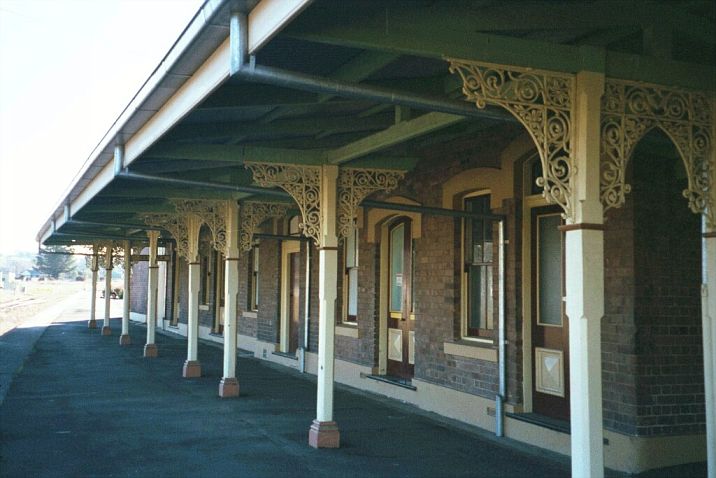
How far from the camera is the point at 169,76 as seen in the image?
258 inches

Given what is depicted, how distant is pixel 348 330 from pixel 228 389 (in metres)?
2.33

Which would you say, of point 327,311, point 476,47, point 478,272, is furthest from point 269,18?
point 478,272

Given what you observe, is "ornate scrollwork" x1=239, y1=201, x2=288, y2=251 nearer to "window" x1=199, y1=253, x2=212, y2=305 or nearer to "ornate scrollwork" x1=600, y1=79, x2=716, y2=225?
"ornate scrollwork" x1=600, y1=79, x2=716, y2=225

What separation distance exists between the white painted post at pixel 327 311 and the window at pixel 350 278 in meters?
4.83

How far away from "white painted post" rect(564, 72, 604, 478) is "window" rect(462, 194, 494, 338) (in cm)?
444

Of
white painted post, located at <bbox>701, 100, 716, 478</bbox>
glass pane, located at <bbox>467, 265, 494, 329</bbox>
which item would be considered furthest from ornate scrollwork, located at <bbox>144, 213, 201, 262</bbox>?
white painted post, located at <bbox>701, 100, 716, 478</bbox>

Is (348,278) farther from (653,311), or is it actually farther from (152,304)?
(152,304)

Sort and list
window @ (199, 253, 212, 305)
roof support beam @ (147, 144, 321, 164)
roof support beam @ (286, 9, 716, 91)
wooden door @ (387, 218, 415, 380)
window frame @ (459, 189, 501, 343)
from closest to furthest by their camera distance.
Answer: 1. roof support beam @ (286, 9, 716, 91)
2. roof support beam @ (147, 144, 321, 164)
3. window frame @ (459, 189, 501, 343)
4. wooden door @ (387, 218, 415, 380)
5. window @ (199, 253, 212, 305)

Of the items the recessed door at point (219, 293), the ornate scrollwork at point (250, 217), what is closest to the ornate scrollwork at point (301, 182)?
the ornate scrollwork at point (250, 217)

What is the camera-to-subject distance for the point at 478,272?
9.65 meters

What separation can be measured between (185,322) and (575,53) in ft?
73.9

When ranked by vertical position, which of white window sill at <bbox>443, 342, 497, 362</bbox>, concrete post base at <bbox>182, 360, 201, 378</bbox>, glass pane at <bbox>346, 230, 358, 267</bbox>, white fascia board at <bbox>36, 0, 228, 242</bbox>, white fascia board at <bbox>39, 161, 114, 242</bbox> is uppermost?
white fascia board at <bbox>36, 0, 228, 242</bbox>

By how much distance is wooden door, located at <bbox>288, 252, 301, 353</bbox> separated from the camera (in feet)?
53.1

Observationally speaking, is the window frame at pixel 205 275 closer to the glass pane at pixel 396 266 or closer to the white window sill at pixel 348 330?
the white window sill at pixel 348 330
